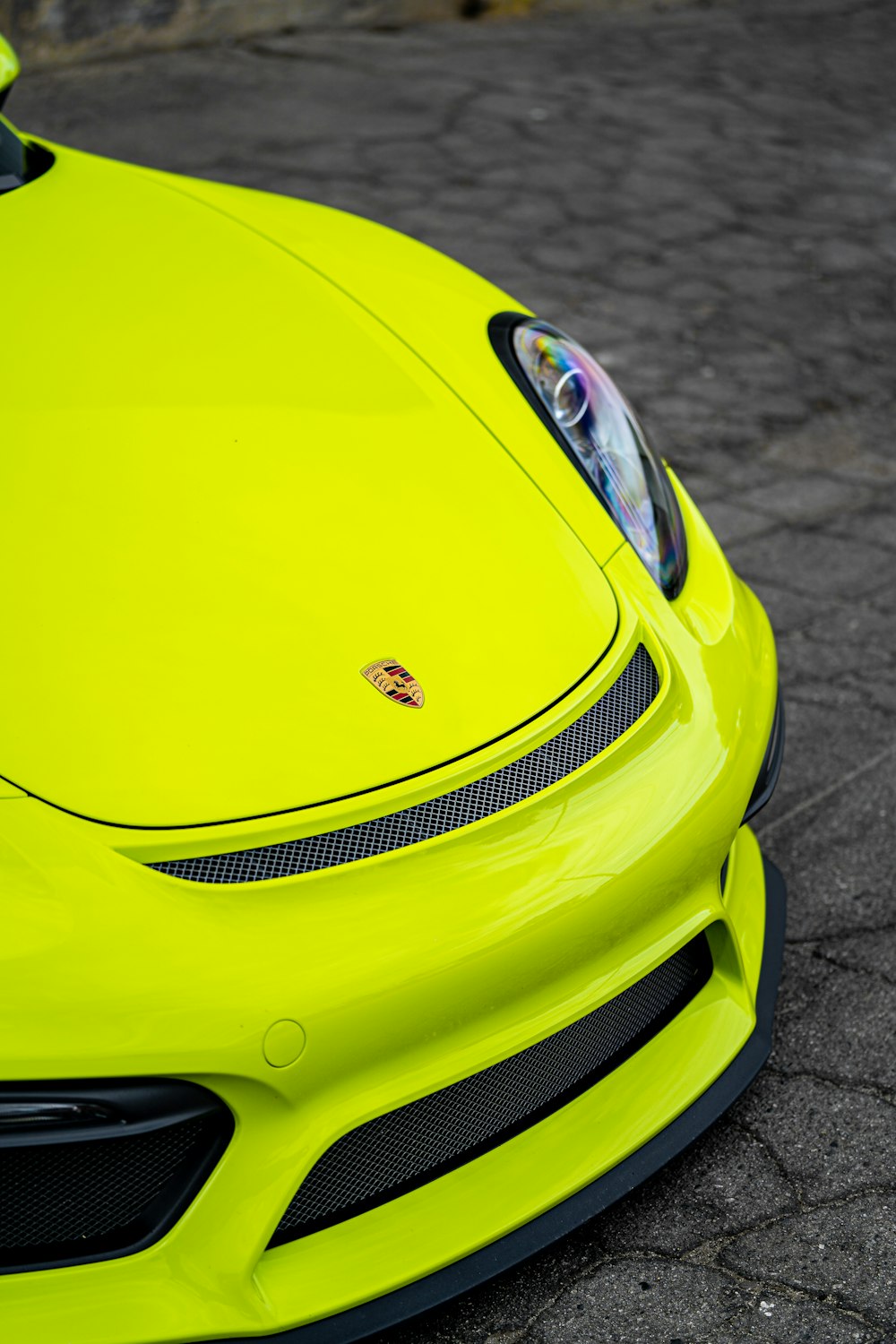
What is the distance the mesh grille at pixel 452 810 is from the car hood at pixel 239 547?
4cm

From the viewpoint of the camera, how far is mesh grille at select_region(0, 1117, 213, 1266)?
1204 millimetres

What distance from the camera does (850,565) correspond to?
118 inches

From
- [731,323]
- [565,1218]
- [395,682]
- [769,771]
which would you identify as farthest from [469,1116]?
[731,323]

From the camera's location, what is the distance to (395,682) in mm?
1445

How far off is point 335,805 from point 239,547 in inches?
13.9

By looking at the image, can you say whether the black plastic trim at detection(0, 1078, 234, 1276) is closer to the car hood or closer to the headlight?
the car hood

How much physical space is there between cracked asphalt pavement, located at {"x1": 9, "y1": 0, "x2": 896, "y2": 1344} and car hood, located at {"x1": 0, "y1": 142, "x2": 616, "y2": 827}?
0.65 meters

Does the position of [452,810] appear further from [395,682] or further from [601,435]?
[601,435]

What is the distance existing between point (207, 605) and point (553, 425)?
602 mm

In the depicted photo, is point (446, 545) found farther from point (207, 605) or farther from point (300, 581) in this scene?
point (207, 605)

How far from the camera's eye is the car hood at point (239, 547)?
4.41 feet

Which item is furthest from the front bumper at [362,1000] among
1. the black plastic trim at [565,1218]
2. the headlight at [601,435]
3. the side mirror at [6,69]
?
the side mirror at [6,69]

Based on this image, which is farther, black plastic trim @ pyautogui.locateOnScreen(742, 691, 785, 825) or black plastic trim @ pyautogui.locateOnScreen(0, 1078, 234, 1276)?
black plastic trim @ pyautogui.locateOnScreen(742, 691, 785, 825)

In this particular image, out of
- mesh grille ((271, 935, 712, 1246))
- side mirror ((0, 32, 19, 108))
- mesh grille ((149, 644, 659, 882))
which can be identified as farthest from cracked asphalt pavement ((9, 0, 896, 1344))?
side mirror ((0, 32, 19, 108))
